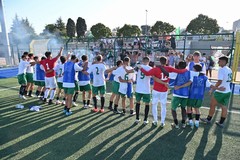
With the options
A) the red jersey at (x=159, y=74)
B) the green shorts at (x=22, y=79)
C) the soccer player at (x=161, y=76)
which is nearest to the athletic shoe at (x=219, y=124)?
the soccer player at (x=161, y=76)

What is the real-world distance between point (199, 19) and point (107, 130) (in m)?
48.3

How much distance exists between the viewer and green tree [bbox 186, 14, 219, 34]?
153 ft

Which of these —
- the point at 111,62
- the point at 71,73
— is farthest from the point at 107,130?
the point at 111,62

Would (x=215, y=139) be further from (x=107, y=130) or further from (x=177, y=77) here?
(x=107, y=130)

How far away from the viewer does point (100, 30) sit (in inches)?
1646

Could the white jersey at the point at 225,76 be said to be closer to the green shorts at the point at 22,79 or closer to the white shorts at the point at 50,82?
the white shorts at the point at 50,82

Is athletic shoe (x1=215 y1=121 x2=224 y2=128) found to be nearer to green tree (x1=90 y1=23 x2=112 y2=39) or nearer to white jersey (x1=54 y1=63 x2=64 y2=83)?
white jersey (x1=54 y1=63 x2=64 y2=83)

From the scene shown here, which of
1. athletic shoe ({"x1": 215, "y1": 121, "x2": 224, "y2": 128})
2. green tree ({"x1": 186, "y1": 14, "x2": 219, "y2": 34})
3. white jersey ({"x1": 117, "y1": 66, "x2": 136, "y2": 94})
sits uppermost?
green tree ({"x1": 186, "y1": 14, "x2": 219, "y2": 34})

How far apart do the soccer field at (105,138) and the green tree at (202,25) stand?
44453mm

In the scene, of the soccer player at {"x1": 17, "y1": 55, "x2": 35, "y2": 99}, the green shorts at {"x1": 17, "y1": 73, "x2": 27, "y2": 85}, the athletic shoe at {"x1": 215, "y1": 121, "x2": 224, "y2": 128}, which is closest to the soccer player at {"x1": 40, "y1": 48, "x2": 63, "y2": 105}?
the soccer player at {"x1": 17, "y1": 55, "x2": 35, "y2": 99}

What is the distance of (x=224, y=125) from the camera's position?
19.0 feet

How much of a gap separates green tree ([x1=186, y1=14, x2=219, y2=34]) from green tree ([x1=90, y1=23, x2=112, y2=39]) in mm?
20073

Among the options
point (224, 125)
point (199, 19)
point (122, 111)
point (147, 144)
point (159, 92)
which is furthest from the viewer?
point (199, 19)

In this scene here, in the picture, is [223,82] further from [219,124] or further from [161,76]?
[161,76]
